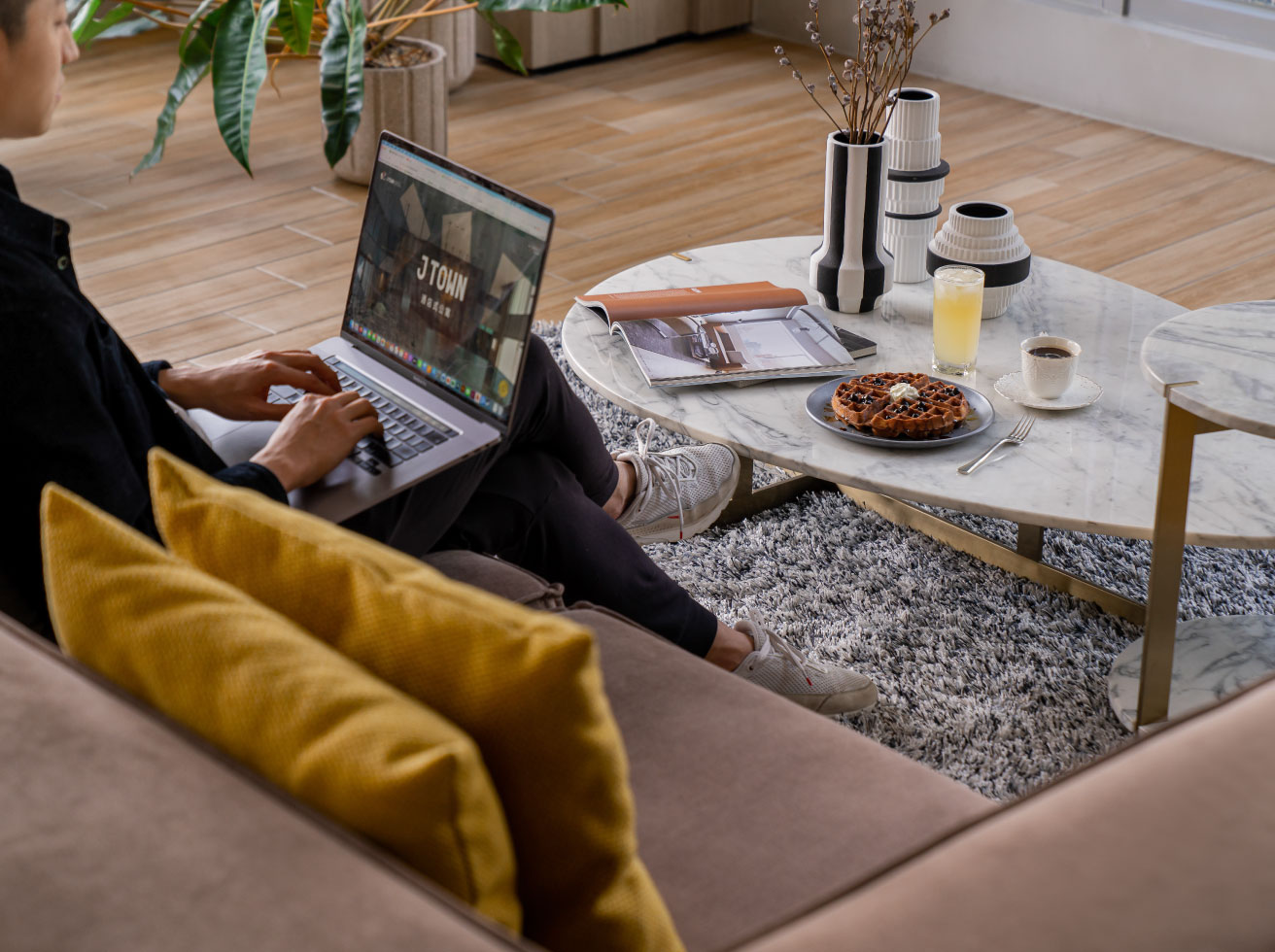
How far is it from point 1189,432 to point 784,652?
59cm

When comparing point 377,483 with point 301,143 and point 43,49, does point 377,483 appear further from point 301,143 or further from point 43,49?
point 301,143

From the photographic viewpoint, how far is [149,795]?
732 mm

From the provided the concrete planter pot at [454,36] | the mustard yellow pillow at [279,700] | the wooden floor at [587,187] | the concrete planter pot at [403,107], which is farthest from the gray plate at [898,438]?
the concrete planter pot at [454,36]

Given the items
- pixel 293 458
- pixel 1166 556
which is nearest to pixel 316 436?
pixel 293 458

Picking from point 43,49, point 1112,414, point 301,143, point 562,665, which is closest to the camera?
point 562,665

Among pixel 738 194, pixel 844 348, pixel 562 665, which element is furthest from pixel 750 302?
pixel 738 194

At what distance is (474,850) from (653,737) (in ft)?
1.73

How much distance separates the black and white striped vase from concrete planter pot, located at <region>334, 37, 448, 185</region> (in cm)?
199

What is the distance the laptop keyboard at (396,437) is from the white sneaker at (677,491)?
0.62 metres

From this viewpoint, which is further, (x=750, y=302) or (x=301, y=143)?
(x=301, y=143)

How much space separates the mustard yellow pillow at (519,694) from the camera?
77 cm

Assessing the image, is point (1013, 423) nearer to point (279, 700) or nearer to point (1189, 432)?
point (1189, 432)

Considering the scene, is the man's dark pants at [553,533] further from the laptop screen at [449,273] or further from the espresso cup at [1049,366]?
the espresso cup at [1049,366]

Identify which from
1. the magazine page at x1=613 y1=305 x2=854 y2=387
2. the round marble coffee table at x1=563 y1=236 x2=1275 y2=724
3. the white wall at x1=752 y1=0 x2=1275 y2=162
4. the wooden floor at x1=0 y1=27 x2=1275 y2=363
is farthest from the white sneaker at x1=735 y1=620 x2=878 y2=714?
the white wall at x1=752 y1=0 x2=1275 y2=162
